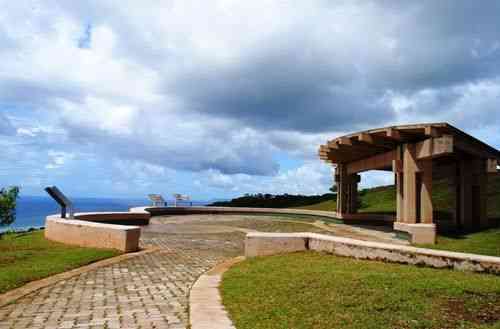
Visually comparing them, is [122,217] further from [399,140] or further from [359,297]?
[359,297]

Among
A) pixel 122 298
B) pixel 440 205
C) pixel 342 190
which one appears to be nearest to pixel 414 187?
pixel 342 190

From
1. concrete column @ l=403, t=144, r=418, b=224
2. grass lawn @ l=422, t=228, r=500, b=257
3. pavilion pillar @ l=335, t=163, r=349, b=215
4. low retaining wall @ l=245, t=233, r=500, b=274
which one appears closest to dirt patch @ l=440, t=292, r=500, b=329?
low retaining wall @ l=245, t=233, r=500, b=274

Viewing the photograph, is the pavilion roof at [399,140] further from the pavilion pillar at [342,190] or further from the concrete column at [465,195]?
the pavilion pillar at [342,190]

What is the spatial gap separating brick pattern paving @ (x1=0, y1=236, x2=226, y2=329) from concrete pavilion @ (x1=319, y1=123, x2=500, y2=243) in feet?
27.4

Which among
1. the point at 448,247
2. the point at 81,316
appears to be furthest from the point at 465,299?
the point at 448,247

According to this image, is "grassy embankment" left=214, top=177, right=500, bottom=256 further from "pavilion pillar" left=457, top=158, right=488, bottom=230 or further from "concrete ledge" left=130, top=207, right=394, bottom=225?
"concrete ledge" left=130, top=207, right=394, bottom=225

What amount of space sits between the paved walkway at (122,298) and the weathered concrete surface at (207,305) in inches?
5.6

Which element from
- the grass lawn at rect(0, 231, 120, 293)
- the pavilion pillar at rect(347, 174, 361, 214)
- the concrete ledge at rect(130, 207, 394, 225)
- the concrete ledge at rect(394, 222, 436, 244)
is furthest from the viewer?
the pavilion pillar at rect(347, 174, 361, 214)

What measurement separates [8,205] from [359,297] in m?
27.3

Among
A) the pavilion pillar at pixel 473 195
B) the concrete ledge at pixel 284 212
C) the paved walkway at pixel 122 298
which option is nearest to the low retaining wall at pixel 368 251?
the paved walkway at pixel 122 298

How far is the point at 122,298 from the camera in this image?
6430 millimetres

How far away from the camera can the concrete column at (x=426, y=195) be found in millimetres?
14781

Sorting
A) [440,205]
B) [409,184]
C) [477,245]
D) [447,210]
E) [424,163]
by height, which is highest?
[424,163]

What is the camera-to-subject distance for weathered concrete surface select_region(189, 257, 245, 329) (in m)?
4.99
